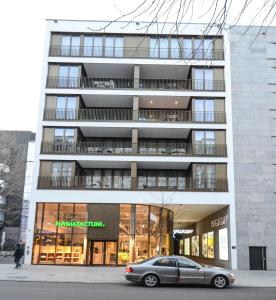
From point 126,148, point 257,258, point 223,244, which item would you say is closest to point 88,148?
point 126,148

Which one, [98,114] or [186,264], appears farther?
[98,114]

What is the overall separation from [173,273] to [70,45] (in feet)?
86.1

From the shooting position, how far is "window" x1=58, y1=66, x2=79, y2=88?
36.5 metres

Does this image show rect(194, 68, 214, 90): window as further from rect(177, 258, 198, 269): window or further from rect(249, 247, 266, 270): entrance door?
rect(177, 258, 198, 269): window

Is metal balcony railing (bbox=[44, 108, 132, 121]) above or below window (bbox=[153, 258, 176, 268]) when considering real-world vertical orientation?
above

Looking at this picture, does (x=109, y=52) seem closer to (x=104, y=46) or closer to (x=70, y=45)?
(x=104, y=46)

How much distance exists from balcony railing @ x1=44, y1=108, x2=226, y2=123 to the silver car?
62.8 ft

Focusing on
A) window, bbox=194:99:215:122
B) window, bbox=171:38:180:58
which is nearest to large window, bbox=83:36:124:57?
window, bbox=171:38:180:58

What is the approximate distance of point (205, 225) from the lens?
43188 mm

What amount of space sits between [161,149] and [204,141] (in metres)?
4.52

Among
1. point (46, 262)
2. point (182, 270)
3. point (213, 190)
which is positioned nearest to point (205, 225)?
point (213, 190)

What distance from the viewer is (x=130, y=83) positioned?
39.3 metres

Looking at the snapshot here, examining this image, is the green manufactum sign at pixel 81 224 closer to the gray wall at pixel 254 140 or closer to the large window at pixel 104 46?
the gray wall at pixel 254 140

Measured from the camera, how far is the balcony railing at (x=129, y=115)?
117 feet
